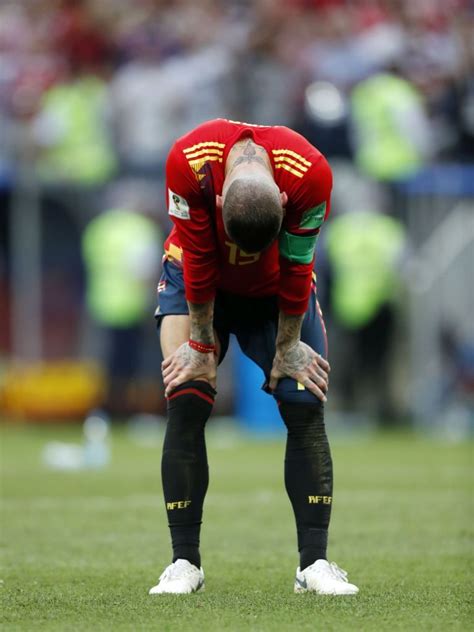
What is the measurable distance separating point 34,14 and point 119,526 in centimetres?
1041

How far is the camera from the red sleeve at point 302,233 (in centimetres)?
457

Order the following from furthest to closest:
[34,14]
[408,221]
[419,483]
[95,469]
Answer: [34,14] < [408,221] < [95,469] < [419,483]

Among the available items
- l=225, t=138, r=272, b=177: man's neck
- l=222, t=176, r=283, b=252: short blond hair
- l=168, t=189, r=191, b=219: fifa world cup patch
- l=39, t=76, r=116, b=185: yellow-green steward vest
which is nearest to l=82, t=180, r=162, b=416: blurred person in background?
l=39, t=76, r=116, b=185: yellow-green steward vest

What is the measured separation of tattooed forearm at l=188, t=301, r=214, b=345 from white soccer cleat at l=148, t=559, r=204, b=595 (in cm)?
81

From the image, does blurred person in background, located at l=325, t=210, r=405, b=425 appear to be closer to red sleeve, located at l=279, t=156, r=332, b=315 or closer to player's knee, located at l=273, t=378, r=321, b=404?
player's knee, located at l=273, t=378, r=321, b=404

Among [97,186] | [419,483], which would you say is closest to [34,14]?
[97,186]

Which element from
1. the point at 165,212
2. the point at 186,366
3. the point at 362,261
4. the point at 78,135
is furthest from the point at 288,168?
the point at 78,135

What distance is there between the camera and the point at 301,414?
16.5 ft

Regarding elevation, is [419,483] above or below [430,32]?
below

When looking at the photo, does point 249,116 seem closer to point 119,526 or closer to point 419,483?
Result: point 419,483

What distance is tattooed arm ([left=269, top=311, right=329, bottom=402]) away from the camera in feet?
16.2

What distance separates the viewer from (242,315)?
5.17 m

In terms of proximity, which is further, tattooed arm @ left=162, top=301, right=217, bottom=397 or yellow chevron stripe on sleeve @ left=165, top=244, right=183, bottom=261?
yellow chevron stripe on sleeve @ left=165, top=244, right=183, bottom=261

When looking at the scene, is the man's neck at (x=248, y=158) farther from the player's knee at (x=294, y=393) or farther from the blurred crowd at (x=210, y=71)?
the blurred crowd at (x=210, y=71)
